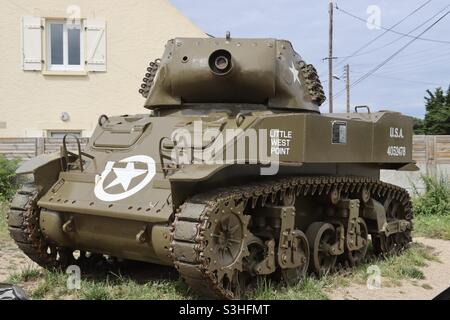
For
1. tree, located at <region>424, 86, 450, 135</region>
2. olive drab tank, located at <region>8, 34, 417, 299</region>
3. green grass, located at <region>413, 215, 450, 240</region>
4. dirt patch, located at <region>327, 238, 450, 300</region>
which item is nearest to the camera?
olive drab tank, located at <region>8, 34, 417, 299</region>

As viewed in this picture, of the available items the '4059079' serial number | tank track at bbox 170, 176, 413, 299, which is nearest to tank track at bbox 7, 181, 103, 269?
tank track at bbox 170, 176, 413, 299

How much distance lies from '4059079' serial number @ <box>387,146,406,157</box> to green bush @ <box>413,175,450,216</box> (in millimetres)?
4560

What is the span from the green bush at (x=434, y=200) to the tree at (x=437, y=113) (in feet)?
31.7

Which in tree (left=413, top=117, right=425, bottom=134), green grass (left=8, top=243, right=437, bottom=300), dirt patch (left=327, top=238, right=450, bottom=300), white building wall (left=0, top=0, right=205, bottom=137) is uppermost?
white building wall (left=0, top=0, right=205, bottom=137)

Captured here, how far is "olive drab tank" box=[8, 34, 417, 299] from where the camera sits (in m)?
5.23

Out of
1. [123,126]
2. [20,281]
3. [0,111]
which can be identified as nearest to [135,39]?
[0,111]

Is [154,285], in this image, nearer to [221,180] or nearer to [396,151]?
[221,180]

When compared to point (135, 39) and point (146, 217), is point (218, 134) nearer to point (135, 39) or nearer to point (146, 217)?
point (146, 217)

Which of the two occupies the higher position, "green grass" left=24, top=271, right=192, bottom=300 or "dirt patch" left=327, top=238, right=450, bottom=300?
"green grass" left=24, top=271, right=192, bottom=300

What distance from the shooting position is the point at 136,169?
19.3ft

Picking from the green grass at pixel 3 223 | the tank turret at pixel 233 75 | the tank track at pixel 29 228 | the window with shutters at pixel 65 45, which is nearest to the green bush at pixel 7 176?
the green grass at pixel 3 223

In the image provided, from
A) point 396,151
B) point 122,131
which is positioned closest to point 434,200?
point 396,151

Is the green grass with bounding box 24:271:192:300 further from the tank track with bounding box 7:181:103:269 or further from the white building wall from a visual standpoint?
the white building wall
